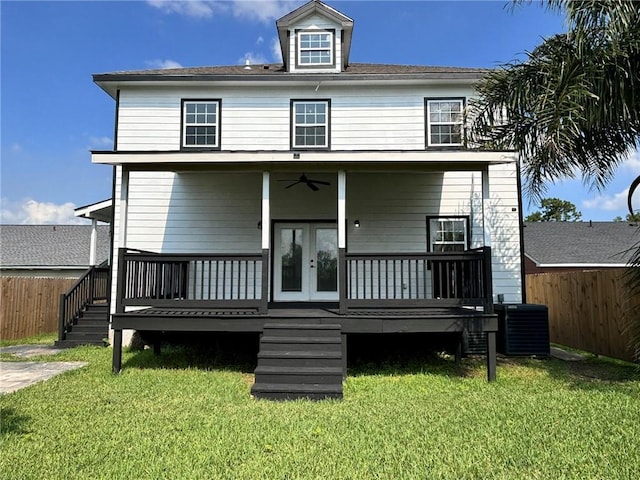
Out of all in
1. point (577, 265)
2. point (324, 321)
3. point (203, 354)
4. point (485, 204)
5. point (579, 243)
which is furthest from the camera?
point (579, 243)

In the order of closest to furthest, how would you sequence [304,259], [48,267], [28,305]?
[304,259], [28,305], [48,267]

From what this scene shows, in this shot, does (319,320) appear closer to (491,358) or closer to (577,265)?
(491,358)

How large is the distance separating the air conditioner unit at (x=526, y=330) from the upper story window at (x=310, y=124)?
5.59 m

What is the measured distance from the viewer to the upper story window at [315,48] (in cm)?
1051

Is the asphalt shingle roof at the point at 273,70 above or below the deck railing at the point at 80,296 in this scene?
above

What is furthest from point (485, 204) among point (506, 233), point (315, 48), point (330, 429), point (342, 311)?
point (315, 48)

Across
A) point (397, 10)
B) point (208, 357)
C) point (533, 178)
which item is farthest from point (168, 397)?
point (397, 10)

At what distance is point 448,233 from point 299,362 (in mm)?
5385

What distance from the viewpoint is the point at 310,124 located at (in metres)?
10.1

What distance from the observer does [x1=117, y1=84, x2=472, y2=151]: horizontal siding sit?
9.94 m

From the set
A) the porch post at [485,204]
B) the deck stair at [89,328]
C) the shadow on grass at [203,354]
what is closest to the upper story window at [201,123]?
the shadow on grass at [203,354]

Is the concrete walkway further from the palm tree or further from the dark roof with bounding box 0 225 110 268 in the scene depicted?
the dark roof with bounding box 0 225 110 268

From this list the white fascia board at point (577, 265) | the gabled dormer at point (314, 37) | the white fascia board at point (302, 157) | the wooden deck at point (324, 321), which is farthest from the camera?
the white fascia board at point (577, 265)

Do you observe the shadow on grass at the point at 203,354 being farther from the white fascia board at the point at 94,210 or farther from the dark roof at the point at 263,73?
the dark roof at the point at 263,73
